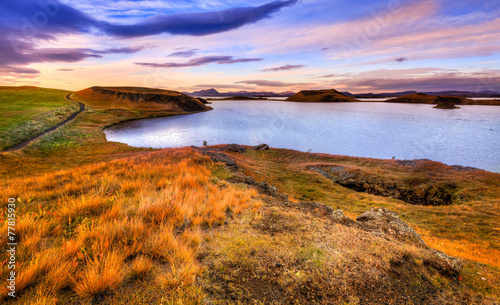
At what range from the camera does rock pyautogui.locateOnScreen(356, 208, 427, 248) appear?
21.3 feet

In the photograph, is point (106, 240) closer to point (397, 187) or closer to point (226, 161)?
point (226, 161)

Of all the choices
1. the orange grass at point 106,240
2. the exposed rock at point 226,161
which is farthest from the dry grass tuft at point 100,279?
the exposed rock at point 226,161

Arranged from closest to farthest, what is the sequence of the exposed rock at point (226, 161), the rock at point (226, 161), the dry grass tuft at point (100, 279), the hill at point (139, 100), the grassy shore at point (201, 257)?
the dry grass tuft at point (100, 279), the grassy shore at point (201, 257), the exposed rock at point (226, 161), the rock at point (226, 161), the hill at point (139, 100)

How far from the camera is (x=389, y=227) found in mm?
6926

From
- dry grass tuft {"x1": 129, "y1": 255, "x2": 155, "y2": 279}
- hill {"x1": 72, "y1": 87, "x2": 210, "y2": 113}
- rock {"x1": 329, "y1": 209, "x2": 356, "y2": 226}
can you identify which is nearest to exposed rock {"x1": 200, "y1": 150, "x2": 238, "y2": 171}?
rock {"x1": 329, "y1": 209, "x2": 356, "y2": 226}

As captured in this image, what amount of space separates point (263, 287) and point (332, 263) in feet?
5.22

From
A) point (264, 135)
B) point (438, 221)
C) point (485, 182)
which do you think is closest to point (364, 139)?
point (264, 135)

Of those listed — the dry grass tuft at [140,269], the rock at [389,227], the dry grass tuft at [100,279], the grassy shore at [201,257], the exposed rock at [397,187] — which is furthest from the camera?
the exposed rock at [397,187]

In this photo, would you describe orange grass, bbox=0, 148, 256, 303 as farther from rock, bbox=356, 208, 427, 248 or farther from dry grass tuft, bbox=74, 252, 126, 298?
rock, bbox=356, 208, 427, 248

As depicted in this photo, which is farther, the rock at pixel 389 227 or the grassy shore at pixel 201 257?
the rock at pixel 389 227

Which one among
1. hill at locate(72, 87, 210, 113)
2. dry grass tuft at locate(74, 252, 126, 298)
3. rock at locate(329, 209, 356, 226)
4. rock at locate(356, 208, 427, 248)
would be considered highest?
hill at locate(72, 87, 210, 113)

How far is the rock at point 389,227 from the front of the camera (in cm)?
649

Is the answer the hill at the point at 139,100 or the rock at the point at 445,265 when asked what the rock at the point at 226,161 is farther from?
the hill at the point at 139,100

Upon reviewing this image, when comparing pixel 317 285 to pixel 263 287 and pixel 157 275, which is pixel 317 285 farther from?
pixel 157 275
